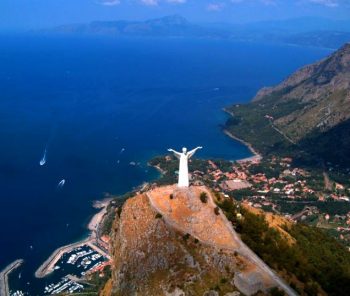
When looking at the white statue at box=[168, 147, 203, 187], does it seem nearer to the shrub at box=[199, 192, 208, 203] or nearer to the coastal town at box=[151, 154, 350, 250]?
the shrub at box=[199, 192, 208, 203]

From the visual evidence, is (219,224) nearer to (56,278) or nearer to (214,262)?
(214,262)

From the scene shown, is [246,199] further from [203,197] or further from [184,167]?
[203,197]

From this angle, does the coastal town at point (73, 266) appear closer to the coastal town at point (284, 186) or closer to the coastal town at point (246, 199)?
the coastal town at point (246, 199)

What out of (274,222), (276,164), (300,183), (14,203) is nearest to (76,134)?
(14,203)

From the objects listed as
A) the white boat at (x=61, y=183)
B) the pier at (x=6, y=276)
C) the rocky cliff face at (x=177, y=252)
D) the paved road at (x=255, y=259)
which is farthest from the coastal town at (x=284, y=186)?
the paved road at (x=255, y=259)

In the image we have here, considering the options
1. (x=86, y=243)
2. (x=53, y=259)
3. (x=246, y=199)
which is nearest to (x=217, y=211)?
(x=53, y=259)

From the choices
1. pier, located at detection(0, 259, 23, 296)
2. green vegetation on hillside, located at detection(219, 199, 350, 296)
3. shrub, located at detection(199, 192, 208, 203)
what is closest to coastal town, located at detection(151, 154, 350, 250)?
pier, located at detection(0, 259, 23, 296)
